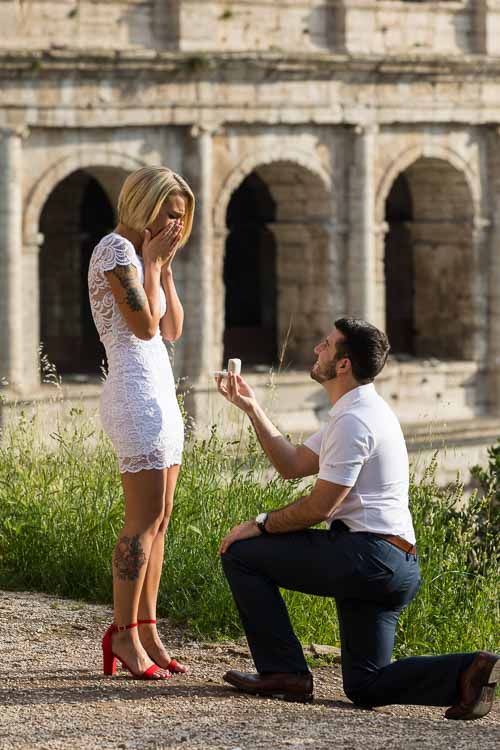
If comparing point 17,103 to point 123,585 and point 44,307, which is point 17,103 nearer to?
point 44,307

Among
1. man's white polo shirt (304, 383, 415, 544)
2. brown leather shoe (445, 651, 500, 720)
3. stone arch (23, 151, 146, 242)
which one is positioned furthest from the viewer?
stone arch (23, 151, 146, 242)

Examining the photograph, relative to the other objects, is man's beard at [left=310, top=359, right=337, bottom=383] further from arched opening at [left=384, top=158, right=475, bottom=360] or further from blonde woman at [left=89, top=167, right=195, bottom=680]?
arched opening at [left=384, top=158, right=475, bottom=360]

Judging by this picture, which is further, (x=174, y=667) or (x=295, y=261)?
(x=295, y=261)

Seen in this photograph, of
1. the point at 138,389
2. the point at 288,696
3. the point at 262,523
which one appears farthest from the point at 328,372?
the point at 288,696

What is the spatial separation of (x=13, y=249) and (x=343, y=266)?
A: 482 cm

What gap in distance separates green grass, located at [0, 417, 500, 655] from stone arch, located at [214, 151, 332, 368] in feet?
43.9

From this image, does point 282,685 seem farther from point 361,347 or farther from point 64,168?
point 64,168

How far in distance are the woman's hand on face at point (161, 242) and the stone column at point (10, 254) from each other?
13.4 metres

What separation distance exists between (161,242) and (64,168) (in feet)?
46.0

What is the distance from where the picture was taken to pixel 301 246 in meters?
23.7

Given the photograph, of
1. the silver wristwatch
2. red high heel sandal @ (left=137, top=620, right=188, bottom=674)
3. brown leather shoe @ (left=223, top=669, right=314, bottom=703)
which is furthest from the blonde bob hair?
brown leather shoe @ (left=223, top=669, right=314, bottom=703)

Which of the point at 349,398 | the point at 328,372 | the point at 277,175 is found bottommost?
the point at 349,398

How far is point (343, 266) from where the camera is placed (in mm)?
23547

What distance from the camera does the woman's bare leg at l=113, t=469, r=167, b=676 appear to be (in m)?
7.22
